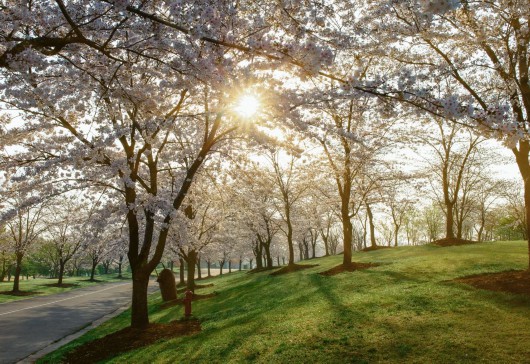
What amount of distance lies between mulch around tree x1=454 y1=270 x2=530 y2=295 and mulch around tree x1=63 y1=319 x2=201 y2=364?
8.89 meters

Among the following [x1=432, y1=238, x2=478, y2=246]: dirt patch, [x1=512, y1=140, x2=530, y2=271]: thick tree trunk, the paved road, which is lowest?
the paved road

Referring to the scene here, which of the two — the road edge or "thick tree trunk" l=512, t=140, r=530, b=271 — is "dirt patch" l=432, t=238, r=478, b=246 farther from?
the road edge

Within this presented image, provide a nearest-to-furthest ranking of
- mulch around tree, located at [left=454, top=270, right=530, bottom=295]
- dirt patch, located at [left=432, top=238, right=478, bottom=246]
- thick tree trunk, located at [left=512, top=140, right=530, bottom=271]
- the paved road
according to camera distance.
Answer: mulch around tree, located at [left=454, top=270, right=530, bottom=295] → thick tree trunk, located at [left=512, top=140, right=530, bottom=271] → the paved road → dirt patch, located at [left=432, top=238, right=478, bottom=246]

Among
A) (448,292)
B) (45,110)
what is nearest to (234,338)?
(448,292)

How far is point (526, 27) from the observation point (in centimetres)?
1062

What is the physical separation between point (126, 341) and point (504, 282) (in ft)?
38.0

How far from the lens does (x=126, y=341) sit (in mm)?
10820

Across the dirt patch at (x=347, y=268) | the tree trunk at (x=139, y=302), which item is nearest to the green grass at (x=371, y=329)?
the tree trunk at (x=139, y=302)

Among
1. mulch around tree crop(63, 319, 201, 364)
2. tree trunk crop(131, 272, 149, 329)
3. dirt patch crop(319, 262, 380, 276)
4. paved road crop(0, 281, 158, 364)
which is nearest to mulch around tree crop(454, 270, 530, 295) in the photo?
dirt patch crop(319, 262, 380, 276)

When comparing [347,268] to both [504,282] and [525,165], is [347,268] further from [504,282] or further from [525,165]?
[525,165]

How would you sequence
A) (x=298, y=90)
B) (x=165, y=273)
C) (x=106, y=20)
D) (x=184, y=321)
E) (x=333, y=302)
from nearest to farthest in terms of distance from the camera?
(x=106, y=20) < (x=298, y=90) < (x=333, y=302) < (x=184, y=321) < (x=165, y=273)

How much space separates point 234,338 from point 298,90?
636 cm

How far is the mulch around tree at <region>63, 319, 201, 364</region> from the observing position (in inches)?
391

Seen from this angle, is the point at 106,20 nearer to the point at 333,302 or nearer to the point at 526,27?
the point at 333,302
